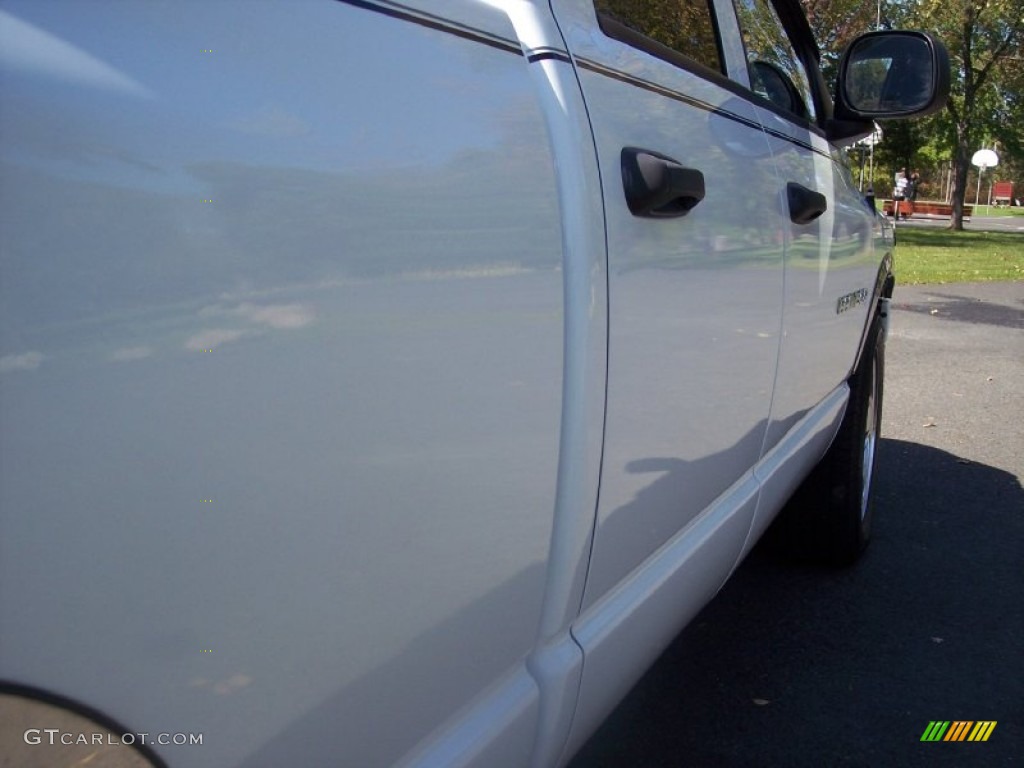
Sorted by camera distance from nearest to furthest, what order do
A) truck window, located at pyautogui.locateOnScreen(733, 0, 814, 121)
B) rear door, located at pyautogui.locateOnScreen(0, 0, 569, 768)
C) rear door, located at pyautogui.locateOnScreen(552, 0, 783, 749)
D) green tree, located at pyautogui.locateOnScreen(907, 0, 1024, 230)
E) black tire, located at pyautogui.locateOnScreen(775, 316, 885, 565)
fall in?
rear door, located at pyautogui.locateOnScreen(0, 0, 569, 768) < rear door, located at pyautogui.locateOnScreen(552, 0, 783, 749) < truck window, located at pyautogui.locateOnScreen(733, 0, 814, 121) < black tire, located at pyautogui.locateOnScreen(775, 316, 885, 565) < green tree, located at pyautogui.locateOnScreen(907, 0, 1024, 230)

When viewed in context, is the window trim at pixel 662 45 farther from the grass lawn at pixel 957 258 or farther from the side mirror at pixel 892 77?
the grass lawn at pixel 957 258

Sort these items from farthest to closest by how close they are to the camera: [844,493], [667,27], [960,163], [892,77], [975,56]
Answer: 1. [960,163]
2. [975,56]
3. [844,493]
4. [892,77]
5. [667,27]

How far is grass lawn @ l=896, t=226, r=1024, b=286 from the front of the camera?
15.3m

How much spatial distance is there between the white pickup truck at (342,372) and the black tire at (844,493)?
80.1 inches

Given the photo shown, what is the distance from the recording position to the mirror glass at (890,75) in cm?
328

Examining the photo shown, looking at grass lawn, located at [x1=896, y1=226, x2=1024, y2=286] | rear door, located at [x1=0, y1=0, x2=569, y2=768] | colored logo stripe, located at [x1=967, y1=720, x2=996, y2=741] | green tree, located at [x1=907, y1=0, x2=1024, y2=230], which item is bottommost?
grass lawn, located at [x1=896, y1=226, x2=1024, y2=286]

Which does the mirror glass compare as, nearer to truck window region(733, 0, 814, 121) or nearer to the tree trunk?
truck window region(733, 0, 814, 121)

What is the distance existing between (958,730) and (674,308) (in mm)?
1880

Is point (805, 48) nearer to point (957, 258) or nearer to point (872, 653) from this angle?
point (872, 653)

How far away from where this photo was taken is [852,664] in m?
3.22

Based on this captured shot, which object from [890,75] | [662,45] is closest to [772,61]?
[890,75]

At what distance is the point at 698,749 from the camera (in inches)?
107

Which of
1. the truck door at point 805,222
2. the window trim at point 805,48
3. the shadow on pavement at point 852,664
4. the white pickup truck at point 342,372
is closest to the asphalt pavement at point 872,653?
the shadow on pavement at point 852,664
